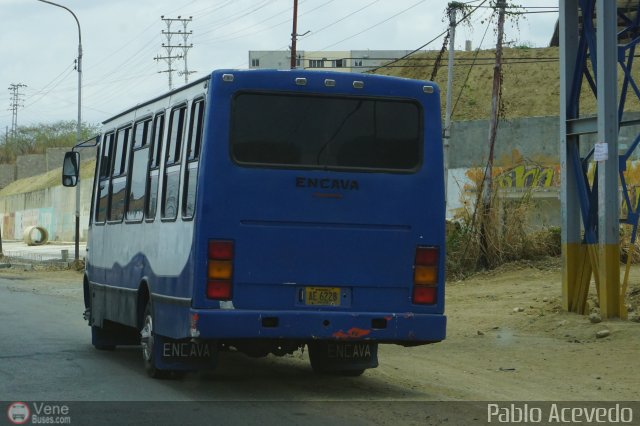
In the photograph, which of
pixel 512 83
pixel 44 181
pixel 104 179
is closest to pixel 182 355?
pixel 104 179

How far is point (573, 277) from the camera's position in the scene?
17.9 metres

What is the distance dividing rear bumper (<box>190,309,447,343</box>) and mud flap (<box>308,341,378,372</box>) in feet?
4.35

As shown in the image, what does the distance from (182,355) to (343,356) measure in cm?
175

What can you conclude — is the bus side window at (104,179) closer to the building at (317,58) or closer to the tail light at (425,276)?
the tail light at (425,276)

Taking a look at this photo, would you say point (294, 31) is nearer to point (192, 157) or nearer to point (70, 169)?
point (70, 169)

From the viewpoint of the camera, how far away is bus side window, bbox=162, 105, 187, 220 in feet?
35.8

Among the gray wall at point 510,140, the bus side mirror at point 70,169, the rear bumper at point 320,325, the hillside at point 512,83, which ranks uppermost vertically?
the hillside at point 512,83

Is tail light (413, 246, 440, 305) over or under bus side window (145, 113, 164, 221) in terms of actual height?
under

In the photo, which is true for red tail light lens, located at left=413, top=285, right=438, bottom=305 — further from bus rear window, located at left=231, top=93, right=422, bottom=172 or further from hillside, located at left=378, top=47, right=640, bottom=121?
hillside, located at left=378, top=47, right=640, bottom=121

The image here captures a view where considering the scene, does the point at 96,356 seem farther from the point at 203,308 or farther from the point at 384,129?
the point at 384,129

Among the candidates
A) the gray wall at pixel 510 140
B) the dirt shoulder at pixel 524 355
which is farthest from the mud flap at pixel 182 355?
the gray wall at pixel 510 140

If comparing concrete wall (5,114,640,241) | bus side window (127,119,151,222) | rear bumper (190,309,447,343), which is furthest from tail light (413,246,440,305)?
concrete wall (5,114,640,241)

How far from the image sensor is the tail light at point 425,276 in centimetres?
1041

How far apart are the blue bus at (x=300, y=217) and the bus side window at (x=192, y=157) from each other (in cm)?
2
